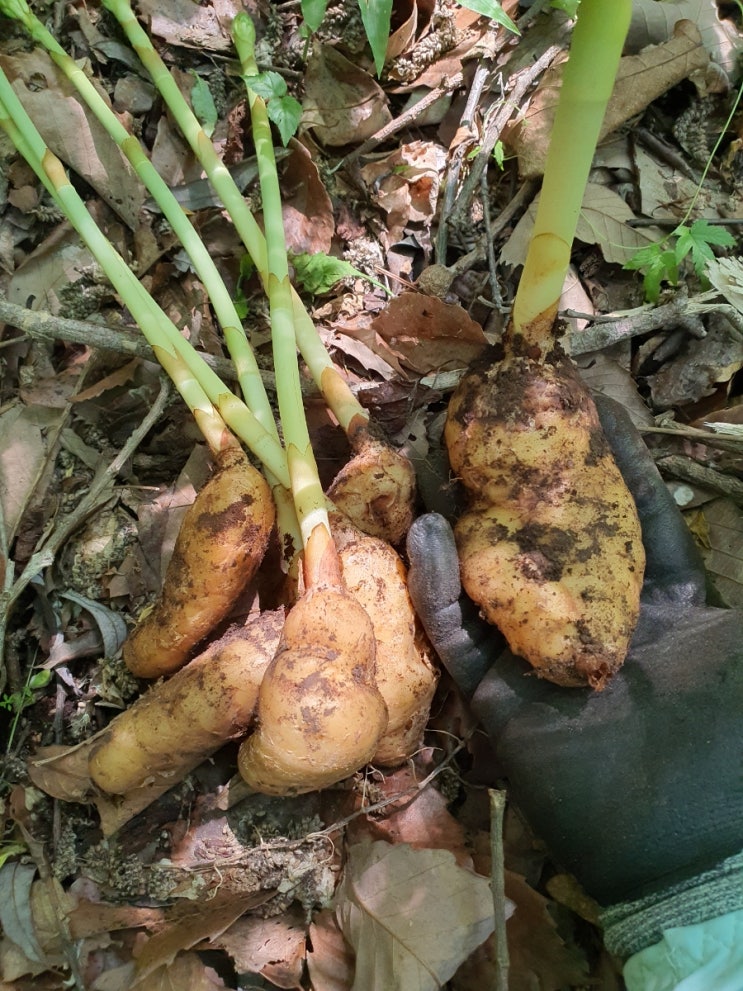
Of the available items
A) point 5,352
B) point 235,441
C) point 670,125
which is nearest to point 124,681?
point 235,441

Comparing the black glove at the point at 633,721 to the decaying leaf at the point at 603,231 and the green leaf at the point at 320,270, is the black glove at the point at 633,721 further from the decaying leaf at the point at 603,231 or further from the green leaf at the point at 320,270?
the green leaf at the point at 320,270

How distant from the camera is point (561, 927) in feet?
7.35

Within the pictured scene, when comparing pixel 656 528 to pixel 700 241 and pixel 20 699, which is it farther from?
pixel 20 699

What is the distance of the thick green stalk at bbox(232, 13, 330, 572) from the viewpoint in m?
2.13

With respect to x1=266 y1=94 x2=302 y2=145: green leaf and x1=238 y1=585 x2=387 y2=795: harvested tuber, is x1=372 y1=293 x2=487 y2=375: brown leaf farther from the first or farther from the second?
x1=238 y1=585 x2=387 y2=795: harvested tuber

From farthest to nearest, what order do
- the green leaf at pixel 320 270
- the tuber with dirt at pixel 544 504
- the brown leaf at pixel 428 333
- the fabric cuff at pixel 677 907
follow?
the green leaf at pixel 320 270, the brown leaf at pixel 428 333, the tuber with dirt at pixel 544 504, the fabric cuff at pixel 677 907

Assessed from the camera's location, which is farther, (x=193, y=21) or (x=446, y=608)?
(x=193, y=21)

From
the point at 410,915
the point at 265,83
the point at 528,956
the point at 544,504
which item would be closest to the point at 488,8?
the point at 544,504

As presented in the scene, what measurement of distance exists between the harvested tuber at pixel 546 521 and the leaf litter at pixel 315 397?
1.68 feet

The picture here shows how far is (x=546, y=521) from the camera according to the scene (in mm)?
2123

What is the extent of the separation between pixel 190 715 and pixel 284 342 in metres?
1.22

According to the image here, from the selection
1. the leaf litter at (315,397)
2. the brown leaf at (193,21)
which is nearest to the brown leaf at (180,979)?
the leaf litter at (315,397)

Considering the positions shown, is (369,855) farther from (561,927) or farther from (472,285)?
(472,285)

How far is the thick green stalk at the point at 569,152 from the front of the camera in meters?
1.47
